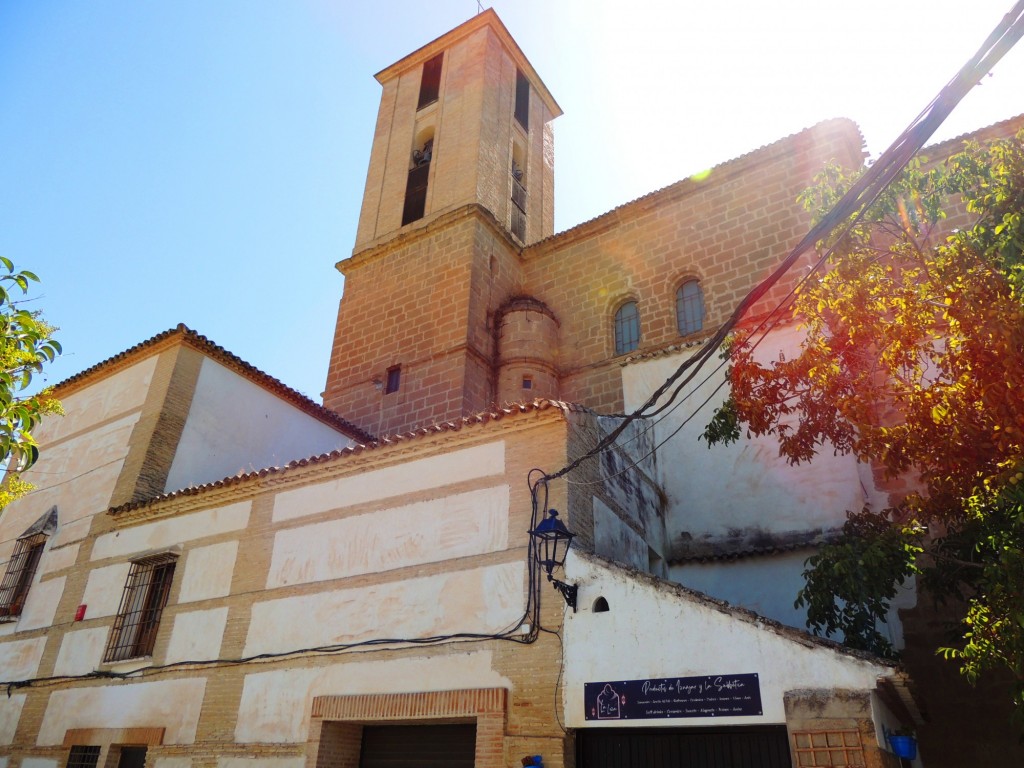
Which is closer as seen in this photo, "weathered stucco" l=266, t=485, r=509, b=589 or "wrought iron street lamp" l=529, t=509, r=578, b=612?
"wrought iron street lamp" l=529, t=509, r=578, b=612

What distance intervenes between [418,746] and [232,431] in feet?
22.2

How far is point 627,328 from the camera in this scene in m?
14.9

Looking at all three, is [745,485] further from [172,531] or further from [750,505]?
[172,531]

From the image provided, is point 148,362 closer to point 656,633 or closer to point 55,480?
point 55,480

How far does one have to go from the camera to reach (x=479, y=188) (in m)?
17.2

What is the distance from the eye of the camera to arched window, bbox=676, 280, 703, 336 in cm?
1405

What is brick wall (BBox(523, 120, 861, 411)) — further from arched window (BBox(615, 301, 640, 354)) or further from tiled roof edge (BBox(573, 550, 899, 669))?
tiled roof edge (BBox(573, 550, 899, 669))

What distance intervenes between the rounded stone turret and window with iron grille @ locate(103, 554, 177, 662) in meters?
6.58

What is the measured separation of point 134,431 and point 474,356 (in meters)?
5.97

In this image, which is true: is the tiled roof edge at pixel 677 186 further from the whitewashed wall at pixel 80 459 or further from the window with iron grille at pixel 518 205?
the whitewashed wall at pixel 80 459

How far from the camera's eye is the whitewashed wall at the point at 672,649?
224 inches

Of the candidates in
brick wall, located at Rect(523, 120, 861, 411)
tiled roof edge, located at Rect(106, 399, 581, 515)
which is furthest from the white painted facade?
tiled roof edge, located at Rect(106, 399, 581, 515)

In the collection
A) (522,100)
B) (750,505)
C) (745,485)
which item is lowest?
(750,505)

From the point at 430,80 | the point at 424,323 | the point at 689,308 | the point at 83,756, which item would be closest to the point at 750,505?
the point at 689,308
